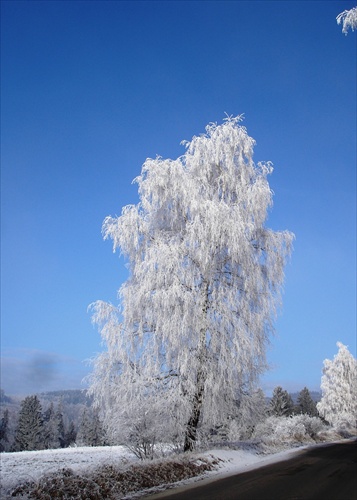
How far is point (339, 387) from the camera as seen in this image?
5319 cm

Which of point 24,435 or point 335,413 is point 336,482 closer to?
point 335,413

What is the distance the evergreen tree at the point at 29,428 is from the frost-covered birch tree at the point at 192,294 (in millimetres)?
65447

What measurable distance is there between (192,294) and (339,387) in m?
47.2

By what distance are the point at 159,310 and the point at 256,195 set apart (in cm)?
594

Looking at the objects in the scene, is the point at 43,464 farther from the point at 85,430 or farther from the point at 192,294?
the point at 85,430

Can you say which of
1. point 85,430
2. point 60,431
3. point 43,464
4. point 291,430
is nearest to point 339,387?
point 291,430

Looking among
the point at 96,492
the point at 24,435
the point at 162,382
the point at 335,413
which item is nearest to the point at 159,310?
the point at 162,382

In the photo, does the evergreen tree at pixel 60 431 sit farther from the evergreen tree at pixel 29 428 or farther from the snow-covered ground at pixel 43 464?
the snow-covered ground at pixel 43 464

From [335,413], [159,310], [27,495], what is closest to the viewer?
[27,495]

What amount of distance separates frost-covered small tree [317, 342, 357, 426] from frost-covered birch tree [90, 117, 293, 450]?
43157 mm

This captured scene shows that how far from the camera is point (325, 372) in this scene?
56312 mm

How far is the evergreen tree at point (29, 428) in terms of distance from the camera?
68.6 meters

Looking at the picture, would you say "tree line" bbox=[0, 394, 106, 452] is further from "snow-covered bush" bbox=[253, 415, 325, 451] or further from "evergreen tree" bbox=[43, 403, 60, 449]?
"snow-covered bush" bbox=[253, 415, 325, 451]

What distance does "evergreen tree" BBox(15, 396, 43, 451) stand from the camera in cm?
6856
